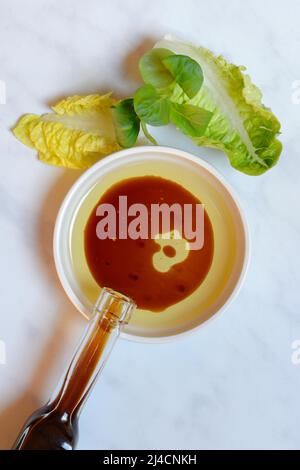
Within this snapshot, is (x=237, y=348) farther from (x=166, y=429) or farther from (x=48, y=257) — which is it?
(x=48, y=257)

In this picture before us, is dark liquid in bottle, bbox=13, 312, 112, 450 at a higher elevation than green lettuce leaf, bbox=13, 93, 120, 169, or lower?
lower

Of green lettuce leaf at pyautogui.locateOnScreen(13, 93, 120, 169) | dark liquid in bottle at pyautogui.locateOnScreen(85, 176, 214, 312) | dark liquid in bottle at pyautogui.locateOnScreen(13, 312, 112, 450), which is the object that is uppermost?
green lettuce leaf at pyautogui.locateOnScreen(13, 93, 120, 169)

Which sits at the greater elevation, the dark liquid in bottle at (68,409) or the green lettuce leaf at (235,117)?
the green lettuce leaf at (235,117)

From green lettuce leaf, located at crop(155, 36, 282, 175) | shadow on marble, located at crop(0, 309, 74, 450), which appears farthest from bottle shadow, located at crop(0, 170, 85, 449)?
green lettuce leaf, located at crop(155, 36, 282, 175)

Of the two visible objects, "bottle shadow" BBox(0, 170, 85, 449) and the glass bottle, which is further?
"bottle shadow" BBox(0, 170, 85, 449)

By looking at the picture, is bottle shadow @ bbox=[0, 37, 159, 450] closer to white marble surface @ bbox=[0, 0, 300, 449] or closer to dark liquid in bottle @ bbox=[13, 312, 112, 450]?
white marble surface @ bbox=[0, 0, 300, 449]

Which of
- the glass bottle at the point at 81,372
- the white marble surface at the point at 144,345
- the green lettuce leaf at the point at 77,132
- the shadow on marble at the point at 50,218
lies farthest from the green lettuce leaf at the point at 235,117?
the glass bottle at the point at 81,372

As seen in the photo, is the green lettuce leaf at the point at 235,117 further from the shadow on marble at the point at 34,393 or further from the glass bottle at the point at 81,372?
the shadow on marble at the point at 34,393
